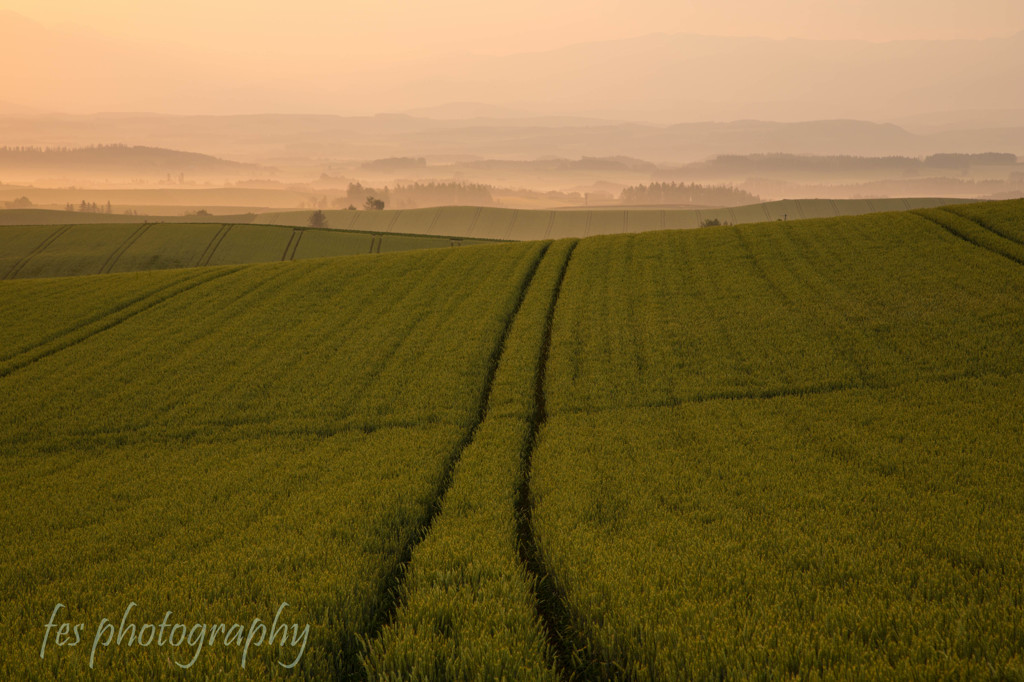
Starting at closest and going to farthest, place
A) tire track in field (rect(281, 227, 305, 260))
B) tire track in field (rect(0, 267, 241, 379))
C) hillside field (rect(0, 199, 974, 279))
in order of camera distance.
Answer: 1. tire track in field (rect(0, 267, 241, 379))
2. hillside field (rect(0, 199, 974, 279))
3. tire track in field (rect(281, 227, 305, 260))

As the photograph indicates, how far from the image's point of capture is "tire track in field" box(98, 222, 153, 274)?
82.4 metres

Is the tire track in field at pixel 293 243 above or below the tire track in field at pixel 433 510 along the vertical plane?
above

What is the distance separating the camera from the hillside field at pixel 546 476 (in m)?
6.67

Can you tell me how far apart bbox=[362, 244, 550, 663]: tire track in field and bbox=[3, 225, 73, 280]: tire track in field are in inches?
3478

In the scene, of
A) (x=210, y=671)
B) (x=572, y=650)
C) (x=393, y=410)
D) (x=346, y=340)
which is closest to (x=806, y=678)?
(x=572, y=650)

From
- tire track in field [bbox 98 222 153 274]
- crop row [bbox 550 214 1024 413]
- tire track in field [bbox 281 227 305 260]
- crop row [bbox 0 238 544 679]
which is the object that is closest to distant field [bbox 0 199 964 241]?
tire track in field [bbox 281 227 305 260]

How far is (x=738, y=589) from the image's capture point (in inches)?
298

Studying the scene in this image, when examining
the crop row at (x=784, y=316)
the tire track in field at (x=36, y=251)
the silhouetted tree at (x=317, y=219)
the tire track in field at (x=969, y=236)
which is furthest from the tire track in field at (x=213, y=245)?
the tire track in field at (x=969, y=236)

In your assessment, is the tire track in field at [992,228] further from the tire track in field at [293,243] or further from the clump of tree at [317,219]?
the clump of tree at [317,219]

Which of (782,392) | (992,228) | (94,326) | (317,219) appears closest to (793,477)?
(782,392)

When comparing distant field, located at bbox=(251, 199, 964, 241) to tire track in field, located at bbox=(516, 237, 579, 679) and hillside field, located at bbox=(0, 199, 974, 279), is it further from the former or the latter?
tire track in field, located at bbox=(516, 237, 579, 679)

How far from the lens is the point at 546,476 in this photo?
12648mm

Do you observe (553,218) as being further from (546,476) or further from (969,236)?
(546,476)

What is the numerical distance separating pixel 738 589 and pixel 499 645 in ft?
11.4
